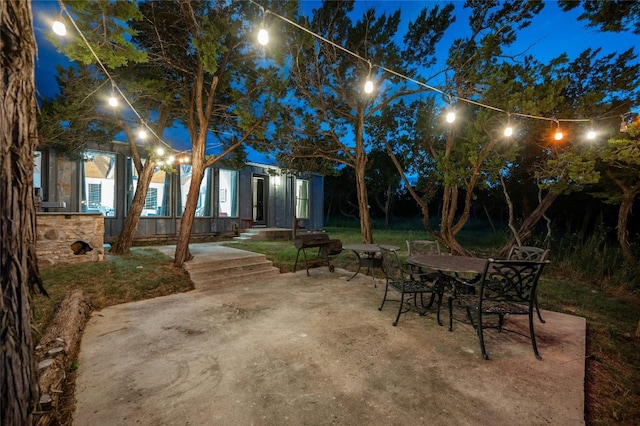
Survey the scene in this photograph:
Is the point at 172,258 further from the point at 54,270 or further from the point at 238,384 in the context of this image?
the point at 238,384

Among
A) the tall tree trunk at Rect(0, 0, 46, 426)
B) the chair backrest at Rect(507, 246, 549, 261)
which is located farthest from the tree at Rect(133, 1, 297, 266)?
the chair backrest at Rect(507, 246, 549, 261)

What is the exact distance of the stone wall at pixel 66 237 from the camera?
18.1ft

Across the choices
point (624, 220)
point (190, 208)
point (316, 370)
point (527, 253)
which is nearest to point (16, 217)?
point (316, 370)

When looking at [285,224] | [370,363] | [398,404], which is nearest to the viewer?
[398,404]

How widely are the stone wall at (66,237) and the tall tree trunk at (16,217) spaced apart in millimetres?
5606

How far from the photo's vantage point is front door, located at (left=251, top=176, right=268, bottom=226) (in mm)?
12734

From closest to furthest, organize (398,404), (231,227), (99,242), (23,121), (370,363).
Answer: (23,121)
(398,404)
(370,363)
(99,242)
(231,227)

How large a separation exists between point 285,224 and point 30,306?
1190 centimetres

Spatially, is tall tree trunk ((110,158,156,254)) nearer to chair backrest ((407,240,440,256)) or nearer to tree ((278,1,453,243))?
tree ((278,1,453,243))

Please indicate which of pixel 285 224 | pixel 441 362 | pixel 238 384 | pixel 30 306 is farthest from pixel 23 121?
pixel 285 224

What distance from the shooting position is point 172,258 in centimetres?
644

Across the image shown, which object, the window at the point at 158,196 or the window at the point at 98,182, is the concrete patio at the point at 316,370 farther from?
the window at the point at 158,196

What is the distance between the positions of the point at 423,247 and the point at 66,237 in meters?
7.14

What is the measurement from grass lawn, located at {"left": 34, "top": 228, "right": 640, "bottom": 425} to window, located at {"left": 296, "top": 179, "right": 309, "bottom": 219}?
21.9 feet
